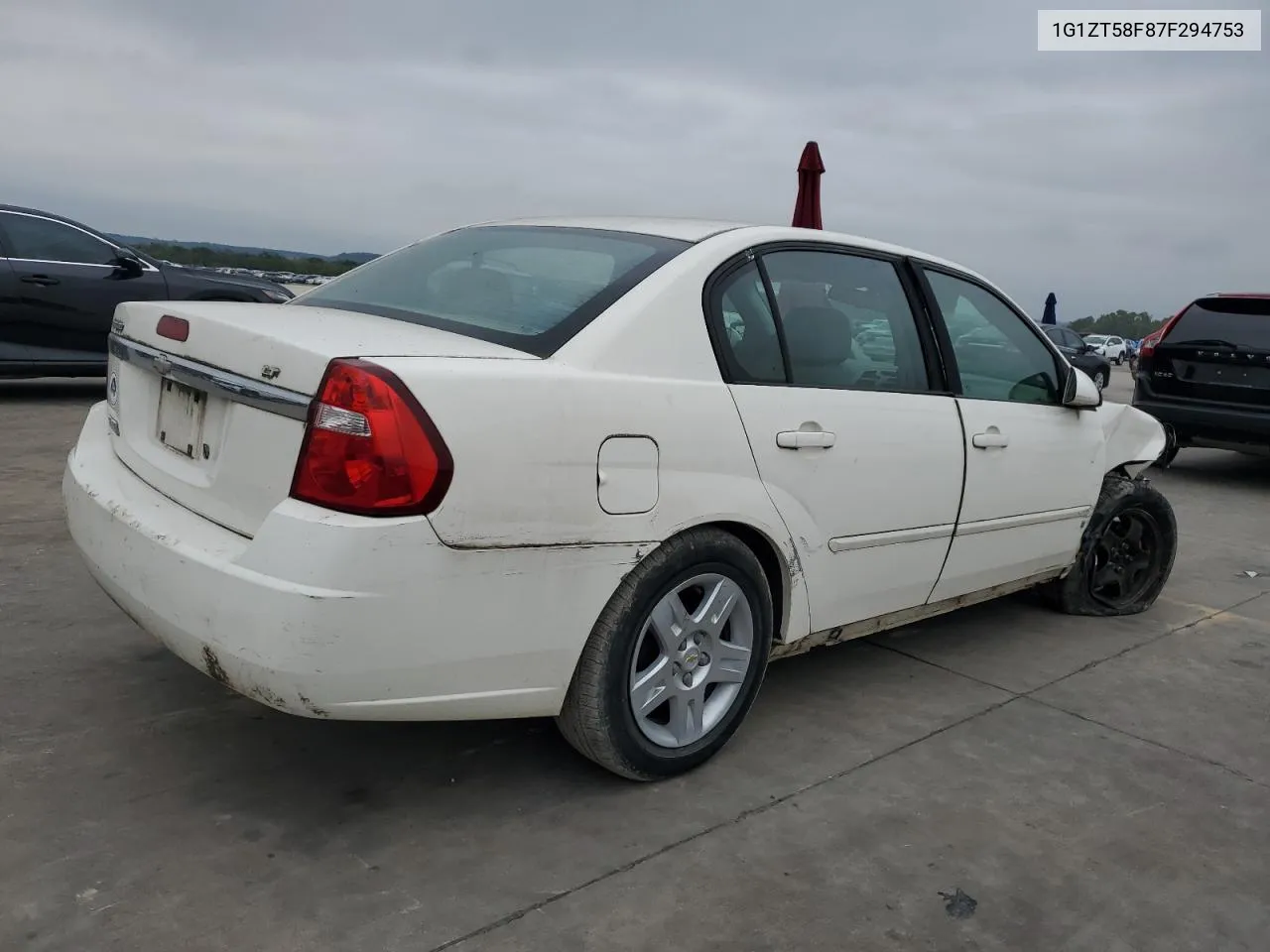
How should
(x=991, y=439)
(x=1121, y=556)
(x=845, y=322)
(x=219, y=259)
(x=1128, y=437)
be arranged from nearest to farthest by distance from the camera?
(x=845, y=322) → (x=991, y=439) → (x=1128, y=437) → (x=1121, y=556) → (x=219, y=259)

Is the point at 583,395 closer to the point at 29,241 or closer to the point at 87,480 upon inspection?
the point at 87,480

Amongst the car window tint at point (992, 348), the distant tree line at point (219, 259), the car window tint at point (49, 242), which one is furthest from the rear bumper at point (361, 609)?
the distant tree line at point (219, 259)

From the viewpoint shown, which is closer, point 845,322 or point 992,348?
point 845,322

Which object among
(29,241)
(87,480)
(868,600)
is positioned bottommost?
(868,600)

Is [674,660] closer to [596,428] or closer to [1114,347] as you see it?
[596,428]

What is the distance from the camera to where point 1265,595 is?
5.34 m

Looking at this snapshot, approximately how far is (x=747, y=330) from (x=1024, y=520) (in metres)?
1.58

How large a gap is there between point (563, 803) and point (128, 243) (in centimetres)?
827

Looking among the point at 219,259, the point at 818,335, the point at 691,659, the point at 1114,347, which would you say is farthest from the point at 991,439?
the point at 1114,347

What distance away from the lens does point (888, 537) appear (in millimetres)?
3348

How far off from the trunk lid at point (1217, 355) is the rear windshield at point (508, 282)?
23.3ft

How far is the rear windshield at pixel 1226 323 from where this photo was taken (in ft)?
28.0

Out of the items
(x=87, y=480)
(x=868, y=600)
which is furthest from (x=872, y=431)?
(x=87, y=480)

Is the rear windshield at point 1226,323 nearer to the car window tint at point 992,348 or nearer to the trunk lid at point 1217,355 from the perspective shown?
the trunk lid at point 1217,355
